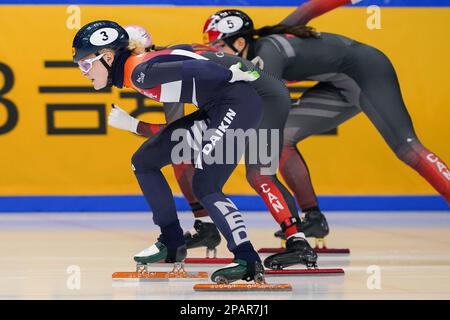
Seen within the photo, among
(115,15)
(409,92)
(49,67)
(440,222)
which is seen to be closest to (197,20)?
(115,15)

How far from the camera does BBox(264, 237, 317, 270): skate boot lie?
20.9 feet

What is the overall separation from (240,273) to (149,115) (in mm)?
4375

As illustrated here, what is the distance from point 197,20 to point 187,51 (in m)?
4.12

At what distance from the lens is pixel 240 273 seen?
221 inches

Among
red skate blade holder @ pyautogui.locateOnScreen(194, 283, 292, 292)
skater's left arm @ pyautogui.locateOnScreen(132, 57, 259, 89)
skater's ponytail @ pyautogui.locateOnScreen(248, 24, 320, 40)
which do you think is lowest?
red skate blade holder @ pyautogui.locateOnScreen(194, 283, 292, 292)

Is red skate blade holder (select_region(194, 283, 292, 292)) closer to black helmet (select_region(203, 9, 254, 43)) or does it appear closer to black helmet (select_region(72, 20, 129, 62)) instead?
black helmet (select_region(72, 20, 129, 62))

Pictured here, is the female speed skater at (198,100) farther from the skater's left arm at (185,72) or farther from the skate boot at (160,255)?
the skate boot at (160,255)

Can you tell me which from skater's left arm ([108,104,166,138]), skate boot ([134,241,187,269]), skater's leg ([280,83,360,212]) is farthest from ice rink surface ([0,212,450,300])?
skater's left arm ([108,104,166,138])

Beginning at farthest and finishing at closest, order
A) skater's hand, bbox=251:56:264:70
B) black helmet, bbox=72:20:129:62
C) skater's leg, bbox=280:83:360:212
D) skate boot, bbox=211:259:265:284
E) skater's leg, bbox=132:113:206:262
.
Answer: skater's leg, bbox=280:83:360:212 < skater's hand, bbox=251:56:264:70 < skater's leg, bbox=132:113:206:262 < black helmet, bbox=72:20:129:62 < skate boot, bbox=211:259:265:284

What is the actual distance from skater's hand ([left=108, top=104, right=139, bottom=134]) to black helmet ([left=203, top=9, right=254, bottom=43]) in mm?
981

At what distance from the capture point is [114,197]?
9953mm

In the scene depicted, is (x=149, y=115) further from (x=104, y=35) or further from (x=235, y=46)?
(x=104, y=35)

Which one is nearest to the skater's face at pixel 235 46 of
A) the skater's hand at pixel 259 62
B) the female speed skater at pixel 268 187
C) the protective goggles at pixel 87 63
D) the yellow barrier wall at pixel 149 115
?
the skater's hand at pixel 259 62

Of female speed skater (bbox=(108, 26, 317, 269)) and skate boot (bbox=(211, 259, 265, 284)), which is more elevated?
female speed skater (bbox=(108, 26, 317, 269))
